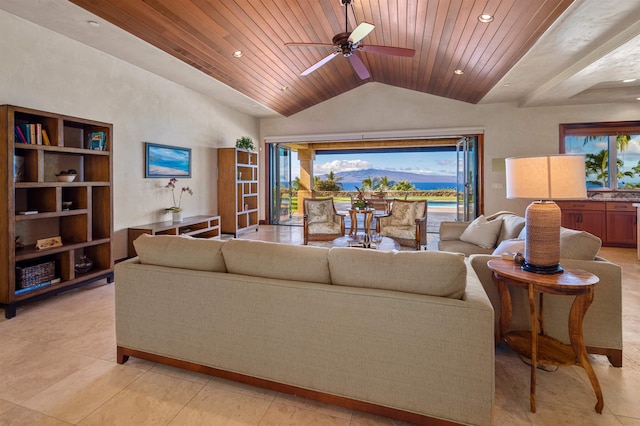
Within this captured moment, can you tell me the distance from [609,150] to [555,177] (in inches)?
248

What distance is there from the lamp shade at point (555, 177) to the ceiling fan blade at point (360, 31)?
2.01 m

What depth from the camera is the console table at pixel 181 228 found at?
14.9 feet

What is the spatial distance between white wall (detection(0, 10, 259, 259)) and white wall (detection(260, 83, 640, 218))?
8.17ft

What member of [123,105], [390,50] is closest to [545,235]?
[390,50]

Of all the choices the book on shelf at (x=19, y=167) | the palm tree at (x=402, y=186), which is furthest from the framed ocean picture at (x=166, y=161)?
the palm tree at (x=402, y=186)

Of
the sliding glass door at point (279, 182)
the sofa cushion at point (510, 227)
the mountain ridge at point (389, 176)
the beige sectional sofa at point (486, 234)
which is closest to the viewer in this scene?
the sofa cushion at point (510, 227)

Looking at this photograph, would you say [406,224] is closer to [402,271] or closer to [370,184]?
[402,271]

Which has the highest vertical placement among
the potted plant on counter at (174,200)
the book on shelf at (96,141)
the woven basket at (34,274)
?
the book on shelf at (96,141)

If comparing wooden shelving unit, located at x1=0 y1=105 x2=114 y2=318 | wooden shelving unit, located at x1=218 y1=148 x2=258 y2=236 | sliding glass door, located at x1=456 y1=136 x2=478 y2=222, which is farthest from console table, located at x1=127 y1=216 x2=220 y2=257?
sliding glass door, located at x1=456 y1=136 x2=478 y2=222

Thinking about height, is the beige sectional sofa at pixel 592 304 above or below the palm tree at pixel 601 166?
below

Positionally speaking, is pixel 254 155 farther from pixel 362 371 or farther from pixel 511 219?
pixel 362 371

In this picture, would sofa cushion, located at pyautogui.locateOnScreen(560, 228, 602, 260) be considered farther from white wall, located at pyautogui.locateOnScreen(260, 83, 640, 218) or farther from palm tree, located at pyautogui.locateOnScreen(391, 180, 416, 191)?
palm tree, located at pyautogui.locateOnScreen(391, 180, 416, 191)

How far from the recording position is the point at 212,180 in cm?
661

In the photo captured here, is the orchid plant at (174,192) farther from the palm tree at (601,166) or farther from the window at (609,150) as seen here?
the palm tree at (601,166)
